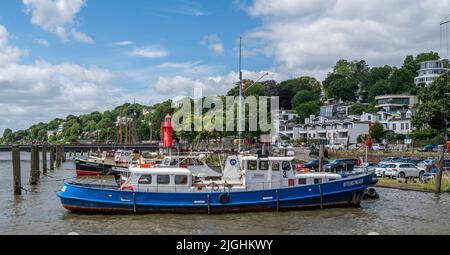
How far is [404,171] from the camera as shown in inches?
1810

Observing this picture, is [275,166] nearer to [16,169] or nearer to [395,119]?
[16,169]

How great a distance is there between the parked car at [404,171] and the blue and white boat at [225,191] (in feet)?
53.3

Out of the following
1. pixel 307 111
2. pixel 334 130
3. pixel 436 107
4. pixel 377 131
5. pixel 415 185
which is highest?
pixel 307 111

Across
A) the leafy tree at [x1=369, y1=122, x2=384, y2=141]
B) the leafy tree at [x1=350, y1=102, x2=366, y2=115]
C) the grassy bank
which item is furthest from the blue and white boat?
the leafy tree at [x1=350, y1=102, x2=366, y2=115]

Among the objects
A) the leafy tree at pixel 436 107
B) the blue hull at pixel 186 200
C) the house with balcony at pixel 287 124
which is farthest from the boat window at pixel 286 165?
the house with balcony at pixel 287 124

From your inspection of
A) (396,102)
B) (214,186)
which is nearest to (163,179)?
(214,186)

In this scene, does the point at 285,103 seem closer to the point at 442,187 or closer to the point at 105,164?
the point at 105,164

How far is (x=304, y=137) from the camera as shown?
13875cm

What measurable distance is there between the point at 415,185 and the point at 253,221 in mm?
18343

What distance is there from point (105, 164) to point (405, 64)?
14154 centimetres

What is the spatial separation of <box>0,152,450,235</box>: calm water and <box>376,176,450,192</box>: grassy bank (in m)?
4.22

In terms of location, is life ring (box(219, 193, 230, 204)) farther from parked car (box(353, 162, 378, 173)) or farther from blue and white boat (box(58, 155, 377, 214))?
parked car (box(353, 162, 378, 173))

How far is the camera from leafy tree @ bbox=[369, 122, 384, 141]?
4309 inches
